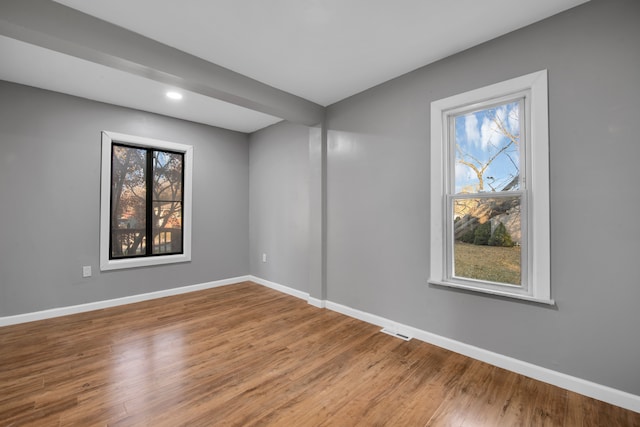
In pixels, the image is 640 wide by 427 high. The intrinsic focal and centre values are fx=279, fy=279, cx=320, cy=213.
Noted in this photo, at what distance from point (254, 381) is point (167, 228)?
3159mm

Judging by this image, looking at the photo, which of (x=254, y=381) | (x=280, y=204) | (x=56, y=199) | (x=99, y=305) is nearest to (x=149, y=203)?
(x=56, y=199)

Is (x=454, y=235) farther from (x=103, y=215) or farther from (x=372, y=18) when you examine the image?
(x=103, y=215)

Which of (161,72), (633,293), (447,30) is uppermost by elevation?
(447,30)

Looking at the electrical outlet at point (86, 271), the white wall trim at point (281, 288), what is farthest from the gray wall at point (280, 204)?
the electrical outlet at point (86, 271)

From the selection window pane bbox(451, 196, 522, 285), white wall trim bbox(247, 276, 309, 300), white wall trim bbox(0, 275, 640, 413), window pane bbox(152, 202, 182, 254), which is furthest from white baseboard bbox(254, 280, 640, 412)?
window pane bbox(152, 202, 182, 254)

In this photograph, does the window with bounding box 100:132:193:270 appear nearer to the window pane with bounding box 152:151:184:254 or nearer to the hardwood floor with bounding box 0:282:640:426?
the window pane with bounding box 152:151:184:254

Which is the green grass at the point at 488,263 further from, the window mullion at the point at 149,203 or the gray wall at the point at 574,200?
the window mullion at the point at 149,203

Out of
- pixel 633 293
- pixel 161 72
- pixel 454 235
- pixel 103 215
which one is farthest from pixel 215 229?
pixel 633 293

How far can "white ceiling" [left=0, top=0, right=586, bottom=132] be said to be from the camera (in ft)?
6.54

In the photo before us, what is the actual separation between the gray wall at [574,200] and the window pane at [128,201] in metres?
3.79

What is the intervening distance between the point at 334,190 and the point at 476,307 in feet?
6.69

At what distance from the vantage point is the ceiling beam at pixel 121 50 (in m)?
1.85

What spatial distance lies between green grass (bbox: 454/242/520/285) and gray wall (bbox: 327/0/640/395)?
0.20 metres

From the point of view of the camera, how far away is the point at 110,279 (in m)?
3.72
